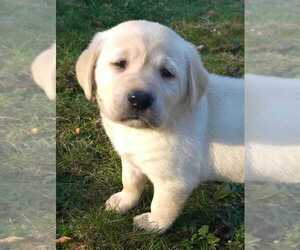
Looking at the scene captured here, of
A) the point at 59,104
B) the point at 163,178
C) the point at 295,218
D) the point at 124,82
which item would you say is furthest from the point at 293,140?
the point at 59,104

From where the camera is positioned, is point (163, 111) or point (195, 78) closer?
point (163, 111)

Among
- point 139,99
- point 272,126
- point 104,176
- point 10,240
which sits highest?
point 139,99

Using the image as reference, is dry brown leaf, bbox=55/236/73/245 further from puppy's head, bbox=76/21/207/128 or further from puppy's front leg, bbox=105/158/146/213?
puppy's head, bbox=76/21/207/128

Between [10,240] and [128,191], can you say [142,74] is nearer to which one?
[128,191]

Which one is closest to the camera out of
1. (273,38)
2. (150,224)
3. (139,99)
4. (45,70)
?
(139,99)

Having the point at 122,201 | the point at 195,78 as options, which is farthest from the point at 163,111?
the point at 122,201

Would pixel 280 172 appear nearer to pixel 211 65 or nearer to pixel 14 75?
pixel 14 75

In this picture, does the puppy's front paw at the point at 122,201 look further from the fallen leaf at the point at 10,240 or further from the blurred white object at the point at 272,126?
the blurred white object at the point at 272,126

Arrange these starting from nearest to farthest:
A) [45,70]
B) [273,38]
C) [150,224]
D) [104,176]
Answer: [45,70]
[150,224]
[273,38]
[104,176]
